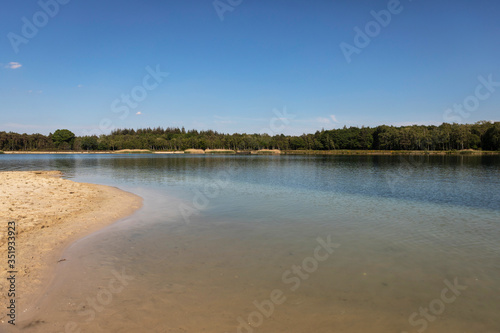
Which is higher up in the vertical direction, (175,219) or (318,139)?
(318,139)

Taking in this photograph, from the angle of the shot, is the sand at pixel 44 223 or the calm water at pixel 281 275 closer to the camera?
the calm water at pixel 281 275

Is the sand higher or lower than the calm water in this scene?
higher

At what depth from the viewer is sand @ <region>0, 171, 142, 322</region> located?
278 inches

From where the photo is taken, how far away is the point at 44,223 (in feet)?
39.4

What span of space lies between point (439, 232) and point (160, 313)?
11643 mm

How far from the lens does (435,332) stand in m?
5.39

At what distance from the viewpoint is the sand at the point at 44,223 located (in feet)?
23.1

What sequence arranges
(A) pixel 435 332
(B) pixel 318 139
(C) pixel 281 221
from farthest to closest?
(B) pixel 318 139 < (C) pixel 281 221 < (A) pixel 435 332

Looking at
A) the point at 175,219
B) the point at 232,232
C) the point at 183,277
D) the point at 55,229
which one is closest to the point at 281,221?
the point at 232,232

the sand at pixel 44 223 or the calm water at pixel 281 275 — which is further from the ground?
the sand at pixel 44 223

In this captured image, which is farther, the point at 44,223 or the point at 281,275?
the point at 44,223

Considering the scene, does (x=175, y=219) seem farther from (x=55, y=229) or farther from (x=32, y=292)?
(x=32, y=292)

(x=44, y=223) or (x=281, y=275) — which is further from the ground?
(x=44, y=223)

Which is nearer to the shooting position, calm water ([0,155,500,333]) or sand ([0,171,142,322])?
calm water ([0,155,500,333])
